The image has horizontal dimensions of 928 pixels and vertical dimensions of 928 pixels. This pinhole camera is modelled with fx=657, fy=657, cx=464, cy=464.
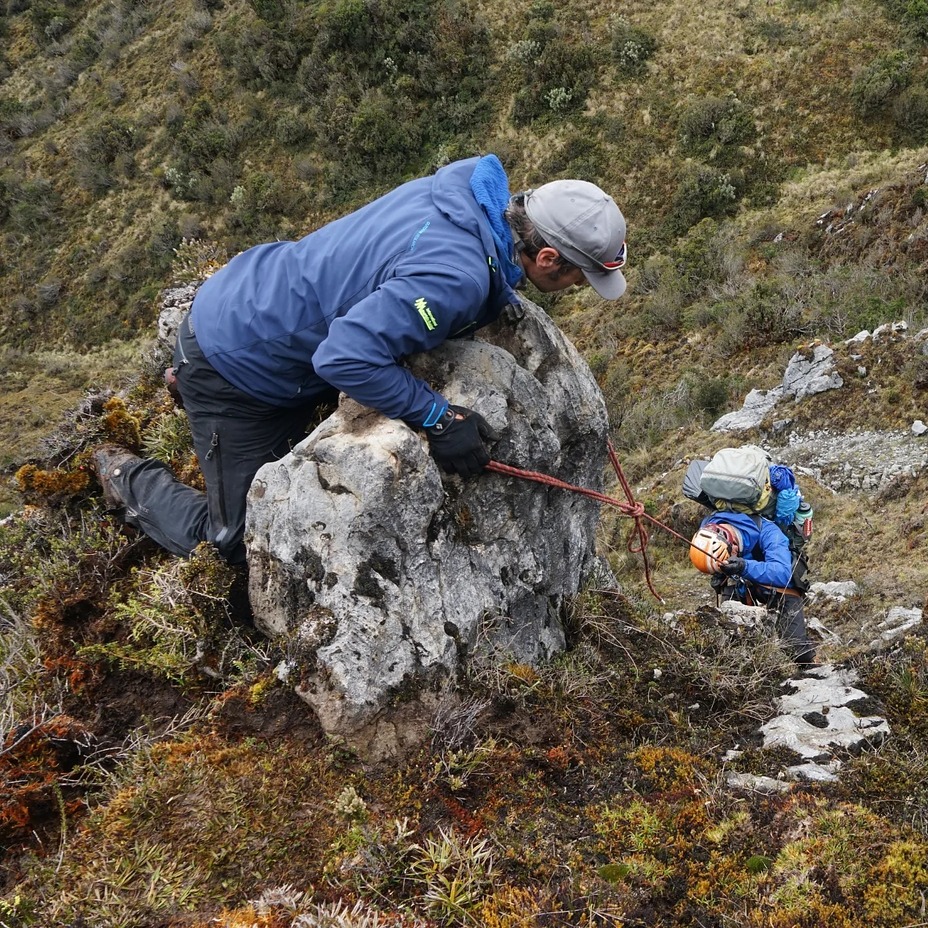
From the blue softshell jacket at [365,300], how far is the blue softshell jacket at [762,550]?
2.72 meters

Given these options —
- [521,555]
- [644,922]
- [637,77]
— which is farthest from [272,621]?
[637,77]

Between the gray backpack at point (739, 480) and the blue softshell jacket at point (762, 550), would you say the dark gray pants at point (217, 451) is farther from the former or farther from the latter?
the blue softshell jacket at point (762, 550)

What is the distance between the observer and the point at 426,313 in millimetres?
2902

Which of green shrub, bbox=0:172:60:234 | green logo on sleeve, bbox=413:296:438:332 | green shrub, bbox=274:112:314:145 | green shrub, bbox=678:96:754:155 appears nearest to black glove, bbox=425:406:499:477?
green logo on sleeve, bbox=413:296:438:332

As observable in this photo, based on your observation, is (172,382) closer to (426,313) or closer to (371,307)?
(371,307)

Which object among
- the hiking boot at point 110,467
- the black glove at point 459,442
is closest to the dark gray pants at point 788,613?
the black glove at point 459,442

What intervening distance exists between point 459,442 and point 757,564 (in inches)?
113

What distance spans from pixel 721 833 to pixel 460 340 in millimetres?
2690

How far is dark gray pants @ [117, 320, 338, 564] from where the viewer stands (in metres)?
3.62

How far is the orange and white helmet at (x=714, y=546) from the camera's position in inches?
187

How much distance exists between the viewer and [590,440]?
4.27 m

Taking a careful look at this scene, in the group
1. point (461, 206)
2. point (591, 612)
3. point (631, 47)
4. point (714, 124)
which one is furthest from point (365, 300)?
point (631, 47)

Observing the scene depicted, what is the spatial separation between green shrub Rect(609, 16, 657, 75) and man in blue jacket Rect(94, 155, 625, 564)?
89.7ft

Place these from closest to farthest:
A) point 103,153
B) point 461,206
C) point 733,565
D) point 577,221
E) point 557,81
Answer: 1. point 461,206
2. point 577,221
3. point 733,565
4. point 557,81
5. point 103,153
